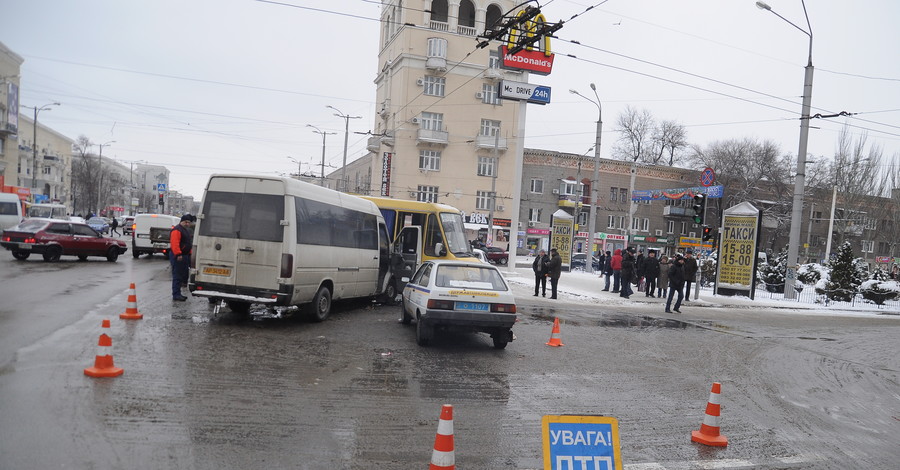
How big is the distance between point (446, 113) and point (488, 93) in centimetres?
437

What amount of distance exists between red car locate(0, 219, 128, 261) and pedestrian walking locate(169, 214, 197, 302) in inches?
446

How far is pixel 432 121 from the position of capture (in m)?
50.3

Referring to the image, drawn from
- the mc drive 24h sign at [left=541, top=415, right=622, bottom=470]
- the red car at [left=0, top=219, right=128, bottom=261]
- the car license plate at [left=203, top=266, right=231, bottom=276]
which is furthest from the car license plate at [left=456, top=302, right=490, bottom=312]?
the red car at [left=0, top=219, right=128, bottom=261]

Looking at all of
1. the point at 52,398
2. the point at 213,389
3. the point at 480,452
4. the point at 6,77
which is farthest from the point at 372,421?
the point at 6,77

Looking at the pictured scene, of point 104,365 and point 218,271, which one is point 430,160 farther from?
point 104,365

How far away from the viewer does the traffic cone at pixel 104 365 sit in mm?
6586

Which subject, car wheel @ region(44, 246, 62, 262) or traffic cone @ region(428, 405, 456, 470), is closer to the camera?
traffic cone @ region(428, 405, 456, 470)

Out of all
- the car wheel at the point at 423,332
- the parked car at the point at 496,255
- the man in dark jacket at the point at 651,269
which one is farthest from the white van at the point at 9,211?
the man in dark jacket at the point at 651,269

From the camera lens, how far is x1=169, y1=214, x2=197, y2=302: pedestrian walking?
12.3m

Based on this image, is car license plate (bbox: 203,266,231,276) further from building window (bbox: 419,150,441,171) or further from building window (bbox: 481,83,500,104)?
building window (bbox: 481,83,500,104)

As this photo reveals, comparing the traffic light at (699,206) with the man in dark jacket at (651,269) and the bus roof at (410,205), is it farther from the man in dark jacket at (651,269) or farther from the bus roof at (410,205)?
the bus roof at (410,205)

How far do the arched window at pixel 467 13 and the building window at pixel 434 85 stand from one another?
237 inches

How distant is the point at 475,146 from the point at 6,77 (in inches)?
1341

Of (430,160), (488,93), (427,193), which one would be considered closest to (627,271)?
(427,193)
